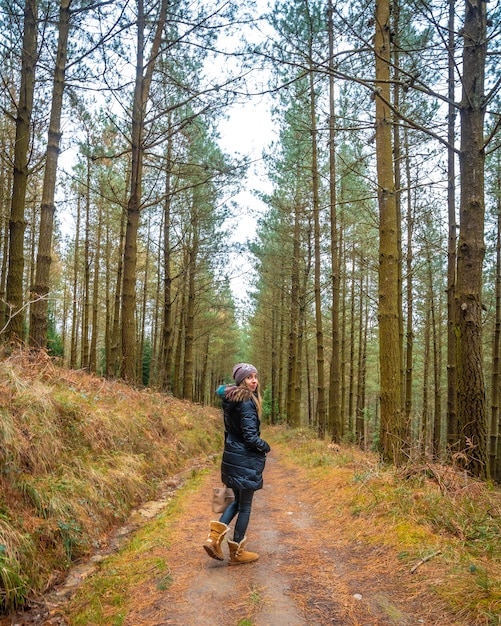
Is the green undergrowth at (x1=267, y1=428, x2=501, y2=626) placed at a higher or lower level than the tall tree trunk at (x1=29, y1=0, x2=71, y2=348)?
lower

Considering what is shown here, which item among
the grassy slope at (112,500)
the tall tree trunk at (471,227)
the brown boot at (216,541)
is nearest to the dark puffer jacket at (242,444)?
the brown boot at (216,541)

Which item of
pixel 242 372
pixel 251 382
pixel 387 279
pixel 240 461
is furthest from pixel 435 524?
pixel 387 279

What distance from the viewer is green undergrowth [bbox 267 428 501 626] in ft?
9.22

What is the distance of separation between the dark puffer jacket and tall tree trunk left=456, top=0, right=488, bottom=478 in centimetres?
297

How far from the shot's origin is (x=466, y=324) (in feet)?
17.7

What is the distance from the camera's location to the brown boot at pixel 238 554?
3643mm

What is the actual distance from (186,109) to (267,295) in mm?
11871

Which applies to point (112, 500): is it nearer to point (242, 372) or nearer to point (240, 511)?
point (240, 511)

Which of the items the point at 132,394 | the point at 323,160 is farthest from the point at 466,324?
the point at 323,160

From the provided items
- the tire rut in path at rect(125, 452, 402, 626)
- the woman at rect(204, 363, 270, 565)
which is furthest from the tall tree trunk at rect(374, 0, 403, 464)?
the woman at rect(204, 363, 270, 565)

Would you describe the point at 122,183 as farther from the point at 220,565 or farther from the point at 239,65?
the point at 220,565

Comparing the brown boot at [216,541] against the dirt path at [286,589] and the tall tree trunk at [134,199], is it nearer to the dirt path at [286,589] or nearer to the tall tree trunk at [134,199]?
the dirt path at [286,589]

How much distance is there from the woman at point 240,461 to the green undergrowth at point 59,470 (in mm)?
1361

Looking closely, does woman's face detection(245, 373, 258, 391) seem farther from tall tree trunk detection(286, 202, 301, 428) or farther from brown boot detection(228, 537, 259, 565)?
tall tree trunk detection(286, 202, 301, 428)
